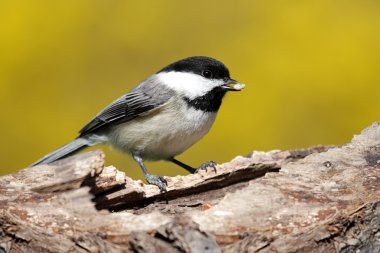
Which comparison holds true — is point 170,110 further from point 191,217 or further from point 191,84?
point 191,217

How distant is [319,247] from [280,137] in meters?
1.68

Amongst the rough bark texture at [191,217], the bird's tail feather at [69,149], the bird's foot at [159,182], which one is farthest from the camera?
the bird's tail feather at [69,149]

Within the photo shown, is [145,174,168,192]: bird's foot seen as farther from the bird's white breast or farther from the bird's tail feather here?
the bird's tail feather

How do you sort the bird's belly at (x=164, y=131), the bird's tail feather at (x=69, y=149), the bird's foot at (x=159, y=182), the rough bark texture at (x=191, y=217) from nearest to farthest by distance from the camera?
the rough bark texture at (x=191, y=217) < the bird's foot at (x=159, y=182) < the bird's belly at (x=164, y=131) < the bird's tail feather at (x=69, y=149)

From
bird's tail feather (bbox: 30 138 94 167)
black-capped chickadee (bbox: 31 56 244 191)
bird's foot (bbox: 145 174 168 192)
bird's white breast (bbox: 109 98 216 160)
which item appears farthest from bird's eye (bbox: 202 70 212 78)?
bird's tail feather (bbox: 30 138 94 167)

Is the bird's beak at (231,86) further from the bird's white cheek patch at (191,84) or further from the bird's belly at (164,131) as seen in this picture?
the bird's belly at (164,131)

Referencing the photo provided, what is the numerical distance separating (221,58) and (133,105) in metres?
0.90

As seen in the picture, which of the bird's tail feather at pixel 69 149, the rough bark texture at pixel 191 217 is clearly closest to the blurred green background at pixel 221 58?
the bird's tail feather at pixel 69 149

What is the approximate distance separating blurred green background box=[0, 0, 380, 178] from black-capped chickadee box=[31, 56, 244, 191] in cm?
48

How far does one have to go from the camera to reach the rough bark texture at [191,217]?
1.89m

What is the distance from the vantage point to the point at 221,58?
3.84 meters

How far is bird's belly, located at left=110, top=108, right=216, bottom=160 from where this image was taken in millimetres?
2949

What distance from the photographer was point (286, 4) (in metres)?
3.97

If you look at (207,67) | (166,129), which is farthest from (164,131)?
(207,67)
